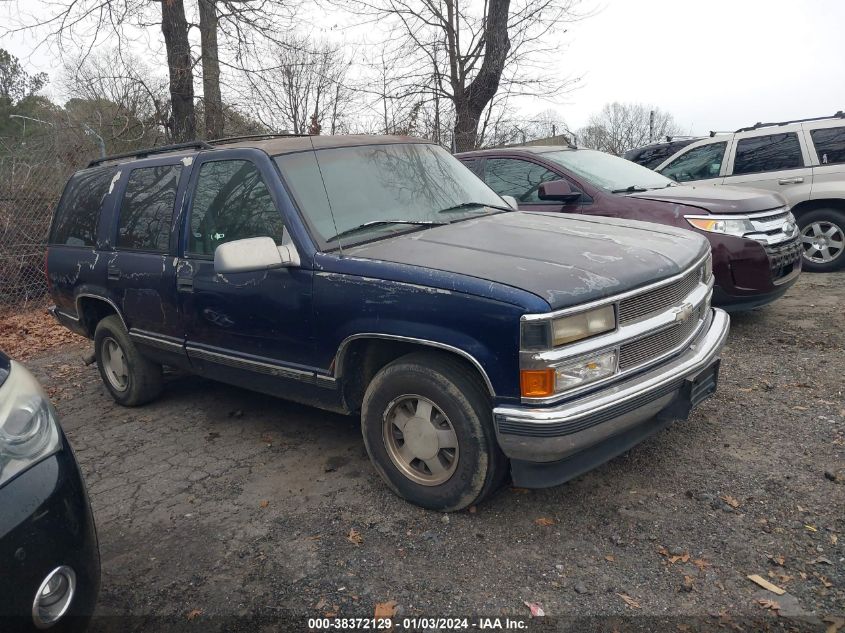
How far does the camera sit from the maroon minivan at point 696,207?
5.51 meters

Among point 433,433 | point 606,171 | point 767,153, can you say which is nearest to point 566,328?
point 433,433

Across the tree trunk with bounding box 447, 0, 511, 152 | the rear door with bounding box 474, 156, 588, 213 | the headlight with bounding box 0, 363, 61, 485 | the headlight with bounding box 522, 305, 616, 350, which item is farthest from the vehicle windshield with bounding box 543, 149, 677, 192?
the tree trunk with bounding box 447, 0, 511, 152

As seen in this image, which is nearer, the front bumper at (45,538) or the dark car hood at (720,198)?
the front bumper at (45,538)

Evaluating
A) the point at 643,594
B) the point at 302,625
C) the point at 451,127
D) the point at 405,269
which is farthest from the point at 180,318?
the point at 451,127

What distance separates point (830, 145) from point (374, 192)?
22.6ft

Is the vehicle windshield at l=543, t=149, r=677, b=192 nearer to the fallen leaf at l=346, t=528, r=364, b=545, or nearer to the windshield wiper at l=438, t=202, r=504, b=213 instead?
the windshield wiper at l=438, t=202, r=504, b=213

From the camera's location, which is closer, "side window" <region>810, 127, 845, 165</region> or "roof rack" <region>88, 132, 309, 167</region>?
"roof rack" <region>88, 132, 309, 167</region>

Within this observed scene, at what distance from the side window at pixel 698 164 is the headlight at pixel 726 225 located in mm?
3275

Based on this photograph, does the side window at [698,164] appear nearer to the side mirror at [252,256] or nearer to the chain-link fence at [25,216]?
the side mirror at [252,256]

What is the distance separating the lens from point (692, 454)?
3.66 metres

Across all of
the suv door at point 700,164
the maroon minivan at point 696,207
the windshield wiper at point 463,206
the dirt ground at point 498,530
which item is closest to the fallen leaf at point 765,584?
the dirt ground at point 498,530

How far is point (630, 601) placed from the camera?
2547mm

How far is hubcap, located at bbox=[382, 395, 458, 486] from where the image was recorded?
313 cm

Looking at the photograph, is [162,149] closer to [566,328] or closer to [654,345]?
[566,328]
